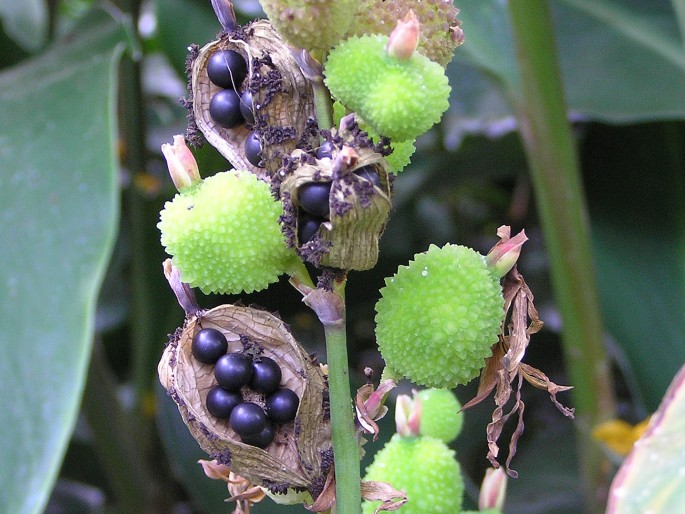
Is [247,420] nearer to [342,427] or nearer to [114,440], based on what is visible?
[342,427]

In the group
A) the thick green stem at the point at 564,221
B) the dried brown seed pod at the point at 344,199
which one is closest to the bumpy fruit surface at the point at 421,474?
the dried brown seed pod at the point at 344,199

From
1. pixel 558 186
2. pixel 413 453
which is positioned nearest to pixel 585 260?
pixel 558 186

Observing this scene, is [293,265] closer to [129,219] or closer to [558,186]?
[558,186]

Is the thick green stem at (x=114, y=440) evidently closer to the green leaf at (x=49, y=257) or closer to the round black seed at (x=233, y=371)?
the green leaf at (x=49, y=257)

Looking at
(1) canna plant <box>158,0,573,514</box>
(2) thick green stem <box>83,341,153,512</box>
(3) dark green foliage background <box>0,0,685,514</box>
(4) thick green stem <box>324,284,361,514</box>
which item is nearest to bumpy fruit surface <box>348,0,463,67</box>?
(1) canna plant <box>158,0,573,514</box>

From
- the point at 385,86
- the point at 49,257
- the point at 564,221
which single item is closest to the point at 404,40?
the point at 385,86

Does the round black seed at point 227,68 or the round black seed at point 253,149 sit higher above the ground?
the round black seed at point 227,68
